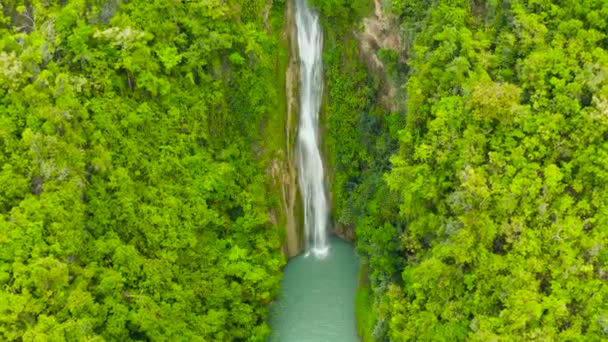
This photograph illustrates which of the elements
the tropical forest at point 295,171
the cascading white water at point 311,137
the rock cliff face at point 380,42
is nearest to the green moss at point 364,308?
the tropical forest at point 295,171

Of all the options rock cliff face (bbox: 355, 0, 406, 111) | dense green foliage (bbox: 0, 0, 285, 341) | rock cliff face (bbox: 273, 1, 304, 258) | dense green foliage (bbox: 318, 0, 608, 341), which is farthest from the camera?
rock cliff face (bbox: 273, 1, 304, 258)

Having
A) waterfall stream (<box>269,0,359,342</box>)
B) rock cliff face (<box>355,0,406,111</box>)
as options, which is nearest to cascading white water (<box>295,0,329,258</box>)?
waterfall stream (<box>269,0,359,342</box>)

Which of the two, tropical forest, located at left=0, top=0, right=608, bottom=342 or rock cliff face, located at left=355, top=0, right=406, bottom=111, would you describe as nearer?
tropical forest, located at left=0, top=0, right=608, bottom=342

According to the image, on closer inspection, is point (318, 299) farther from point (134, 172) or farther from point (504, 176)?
point (504, 176)

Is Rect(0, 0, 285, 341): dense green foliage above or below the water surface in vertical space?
above

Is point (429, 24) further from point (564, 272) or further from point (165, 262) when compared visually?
point (165, 262)

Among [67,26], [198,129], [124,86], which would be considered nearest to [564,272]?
[198,129]

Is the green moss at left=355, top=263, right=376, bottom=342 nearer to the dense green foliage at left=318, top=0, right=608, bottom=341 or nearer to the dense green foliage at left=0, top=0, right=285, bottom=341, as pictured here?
the dense green foliage at left=318, top=0, right=608, bottom=341
